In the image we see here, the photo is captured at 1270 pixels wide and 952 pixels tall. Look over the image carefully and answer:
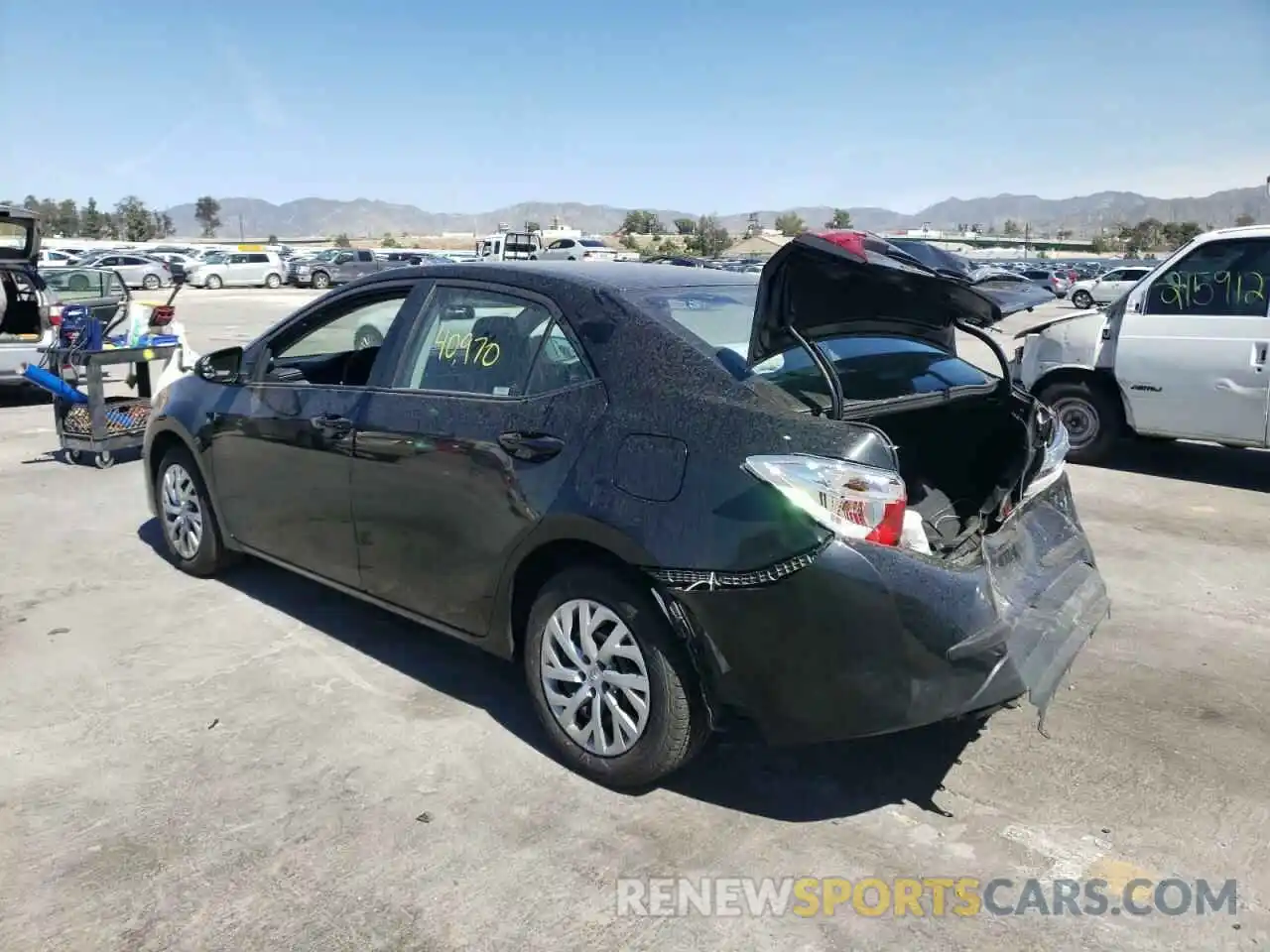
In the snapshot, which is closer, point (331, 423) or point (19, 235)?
point (331, 423)

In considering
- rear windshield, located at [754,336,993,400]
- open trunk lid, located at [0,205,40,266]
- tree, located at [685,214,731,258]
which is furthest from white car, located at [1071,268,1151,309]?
tree, located at [685,214,731,258]

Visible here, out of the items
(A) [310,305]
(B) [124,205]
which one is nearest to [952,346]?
(A) [310,305]

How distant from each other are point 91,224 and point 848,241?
119m

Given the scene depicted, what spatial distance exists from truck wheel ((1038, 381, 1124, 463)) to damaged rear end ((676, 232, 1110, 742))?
199 inches

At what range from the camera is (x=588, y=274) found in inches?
153

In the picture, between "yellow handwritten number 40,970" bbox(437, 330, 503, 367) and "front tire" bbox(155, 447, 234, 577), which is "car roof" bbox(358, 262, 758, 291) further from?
"front tire" bbox(155, 447, 234, 577)

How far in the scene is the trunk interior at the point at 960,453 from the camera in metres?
3.87

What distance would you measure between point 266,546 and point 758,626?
2812mm

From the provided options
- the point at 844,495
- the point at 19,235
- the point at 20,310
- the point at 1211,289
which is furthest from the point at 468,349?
the point at 20,310

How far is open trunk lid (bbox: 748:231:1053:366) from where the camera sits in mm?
3219

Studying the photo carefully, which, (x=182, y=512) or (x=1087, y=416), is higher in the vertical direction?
(x=1087, y=416)

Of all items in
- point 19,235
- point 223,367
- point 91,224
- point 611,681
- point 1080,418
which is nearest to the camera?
point 611,681

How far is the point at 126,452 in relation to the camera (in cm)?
880

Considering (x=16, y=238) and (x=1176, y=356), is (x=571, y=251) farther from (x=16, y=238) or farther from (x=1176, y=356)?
(x=1176, y=356)
